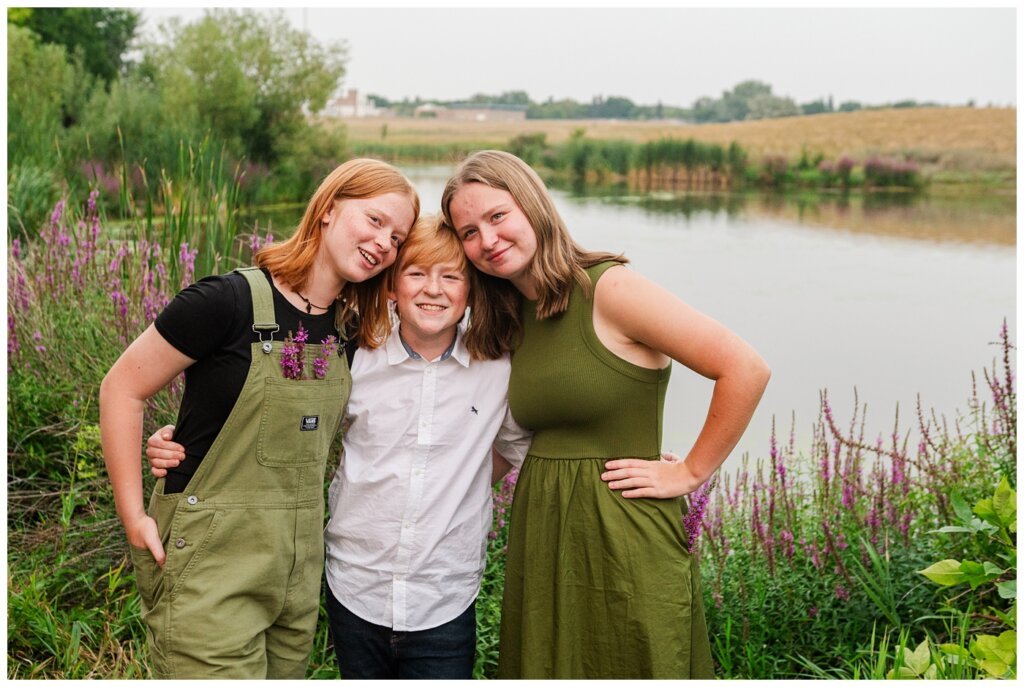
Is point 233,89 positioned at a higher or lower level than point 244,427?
higher

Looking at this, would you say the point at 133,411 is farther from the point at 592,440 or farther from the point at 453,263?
the point at 592,440

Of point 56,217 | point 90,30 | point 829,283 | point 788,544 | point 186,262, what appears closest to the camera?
point 788,544

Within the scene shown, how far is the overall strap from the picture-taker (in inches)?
A: 76.5

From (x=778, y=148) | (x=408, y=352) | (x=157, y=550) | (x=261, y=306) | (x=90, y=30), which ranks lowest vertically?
(x=157, y=550)

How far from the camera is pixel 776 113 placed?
15250 mm

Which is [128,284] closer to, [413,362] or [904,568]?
[413,362]

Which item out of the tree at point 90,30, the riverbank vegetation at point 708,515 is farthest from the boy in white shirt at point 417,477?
the tree at point 90,30

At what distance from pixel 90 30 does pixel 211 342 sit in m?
28.7

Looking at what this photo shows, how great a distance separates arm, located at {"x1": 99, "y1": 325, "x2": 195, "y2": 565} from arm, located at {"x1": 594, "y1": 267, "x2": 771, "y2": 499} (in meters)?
0.95

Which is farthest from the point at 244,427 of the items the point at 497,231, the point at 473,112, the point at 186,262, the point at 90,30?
the point at 90,30

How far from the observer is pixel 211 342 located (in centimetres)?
191

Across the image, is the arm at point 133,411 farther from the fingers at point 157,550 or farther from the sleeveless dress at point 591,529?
the sleeveless dress at point 591,529

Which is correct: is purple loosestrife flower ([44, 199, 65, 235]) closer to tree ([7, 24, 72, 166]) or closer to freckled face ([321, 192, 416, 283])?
freckled face ([321, 192, 416, 283])

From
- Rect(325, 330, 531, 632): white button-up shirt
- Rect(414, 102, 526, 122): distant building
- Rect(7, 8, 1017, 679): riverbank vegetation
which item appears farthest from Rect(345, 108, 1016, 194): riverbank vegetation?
Rect(325, 330, 531, 632): white button-up shirt
